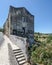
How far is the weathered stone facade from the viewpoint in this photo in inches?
830

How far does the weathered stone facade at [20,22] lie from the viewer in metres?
21.1

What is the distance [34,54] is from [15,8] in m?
11.6

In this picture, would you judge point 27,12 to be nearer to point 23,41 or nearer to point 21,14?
point 21,14

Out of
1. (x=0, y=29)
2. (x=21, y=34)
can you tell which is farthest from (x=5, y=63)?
(x=0, y=29)

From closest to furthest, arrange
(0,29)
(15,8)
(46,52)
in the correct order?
(46,52)
(15,8)
(0,29)

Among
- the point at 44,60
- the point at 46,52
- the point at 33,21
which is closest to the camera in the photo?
the point at 44,60

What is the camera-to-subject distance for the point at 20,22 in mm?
22234

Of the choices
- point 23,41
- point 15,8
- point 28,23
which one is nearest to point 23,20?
point 28,23

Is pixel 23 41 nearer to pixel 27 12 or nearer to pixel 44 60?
pixel 44 60

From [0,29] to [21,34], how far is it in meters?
10.5

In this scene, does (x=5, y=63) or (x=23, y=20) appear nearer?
(x=5, y=63)

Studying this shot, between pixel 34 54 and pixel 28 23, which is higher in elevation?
pixel 28 23

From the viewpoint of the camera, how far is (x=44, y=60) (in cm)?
1194

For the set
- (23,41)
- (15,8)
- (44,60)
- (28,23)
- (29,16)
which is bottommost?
(44,60)
